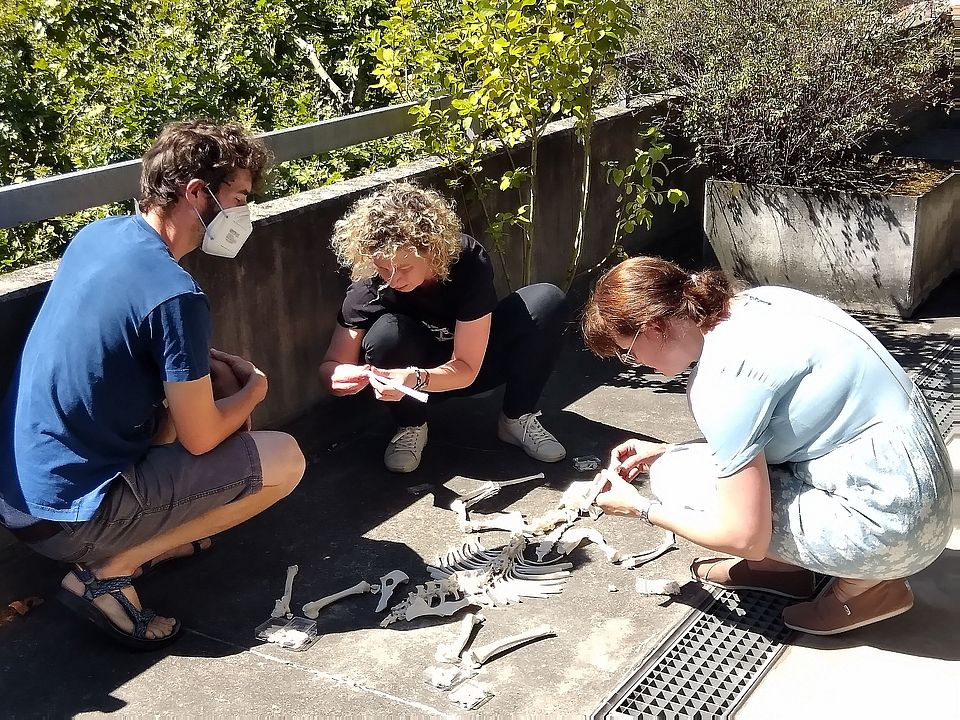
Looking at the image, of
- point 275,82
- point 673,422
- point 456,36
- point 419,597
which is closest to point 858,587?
point 419,597

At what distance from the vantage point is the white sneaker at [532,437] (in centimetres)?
430

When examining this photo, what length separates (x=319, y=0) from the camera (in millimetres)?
6355

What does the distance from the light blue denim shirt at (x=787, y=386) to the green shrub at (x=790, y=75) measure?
10.9 ft

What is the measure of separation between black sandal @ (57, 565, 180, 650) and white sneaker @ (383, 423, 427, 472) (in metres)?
1.34

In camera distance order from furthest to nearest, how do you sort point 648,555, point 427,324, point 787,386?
point 427,324, point 648,555, point 787,386

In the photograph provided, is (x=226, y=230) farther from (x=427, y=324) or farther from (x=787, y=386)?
(x=787, y=386)

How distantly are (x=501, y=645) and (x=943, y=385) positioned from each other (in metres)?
2.77

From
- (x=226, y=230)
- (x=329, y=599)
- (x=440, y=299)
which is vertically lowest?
(x=329, y=599)

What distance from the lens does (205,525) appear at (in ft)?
10.3

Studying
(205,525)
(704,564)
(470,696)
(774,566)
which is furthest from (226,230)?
(774,566)

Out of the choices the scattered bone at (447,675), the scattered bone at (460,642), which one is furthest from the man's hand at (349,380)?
the scattered bone at (447,675)

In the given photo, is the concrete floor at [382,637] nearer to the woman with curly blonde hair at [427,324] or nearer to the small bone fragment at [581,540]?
the small bone fragment at [581,540]

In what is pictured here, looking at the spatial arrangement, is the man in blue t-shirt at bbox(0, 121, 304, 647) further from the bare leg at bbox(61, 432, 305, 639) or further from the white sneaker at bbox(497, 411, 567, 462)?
the white sneaker at bbox(497, 411, 567, 462)

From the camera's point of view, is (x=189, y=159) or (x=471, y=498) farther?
(x=471, y=498)
